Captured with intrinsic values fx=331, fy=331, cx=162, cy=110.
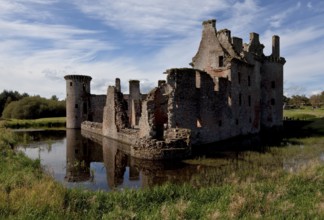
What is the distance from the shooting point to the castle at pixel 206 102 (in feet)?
65.9

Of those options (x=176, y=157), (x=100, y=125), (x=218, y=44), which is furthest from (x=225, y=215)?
(x=100, y=125)

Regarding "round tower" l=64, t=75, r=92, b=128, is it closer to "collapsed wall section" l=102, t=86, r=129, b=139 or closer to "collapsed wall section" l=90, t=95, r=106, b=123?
"collapsed wall section" l=90, t=95, r=106, b=123

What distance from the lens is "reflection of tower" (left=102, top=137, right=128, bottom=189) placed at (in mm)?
13469

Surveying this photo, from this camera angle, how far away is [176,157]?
17.6 metres

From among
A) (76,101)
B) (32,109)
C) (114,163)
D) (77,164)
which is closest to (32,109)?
(32,109)

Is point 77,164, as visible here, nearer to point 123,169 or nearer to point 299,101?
point 123,169

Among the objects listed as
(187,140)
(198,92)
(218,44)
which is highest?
(218,44)

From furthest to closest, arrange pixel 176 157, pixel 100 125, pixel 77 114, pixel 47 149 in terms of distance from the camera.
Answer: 1. pixel 77 114
2. pixel 100 125
3. pixel 47 149
4. pixel 176 157

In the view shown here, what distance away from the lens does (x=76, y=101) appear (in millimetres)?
Answer: 44844

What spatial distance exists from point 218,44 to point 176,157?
13.7m

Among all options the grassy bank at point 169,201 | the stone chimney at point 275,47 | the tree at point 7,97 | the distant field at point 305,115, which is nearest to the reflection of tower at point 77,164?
the grassy bank at point 169,201

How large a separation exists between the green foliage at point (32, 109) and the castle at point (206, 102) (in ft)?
70.0

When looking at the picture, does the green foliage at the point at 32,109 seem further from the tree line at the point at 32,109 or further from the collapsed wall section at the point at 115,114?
the collapsed wall section at the point at 115,114

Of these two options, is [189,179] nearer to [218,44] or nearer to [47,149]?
[47,149]
